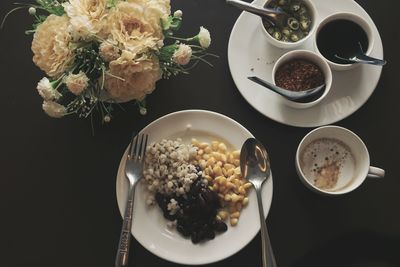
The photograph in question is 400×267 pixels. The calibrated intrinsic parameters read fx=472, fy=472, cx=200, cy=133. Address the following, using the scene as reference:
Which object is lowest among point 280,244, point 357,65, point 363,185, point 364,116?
point 280,244

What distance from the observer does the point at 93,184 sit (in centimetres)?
116

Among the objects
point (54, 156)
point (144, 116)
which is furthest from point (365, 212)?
point (54, 156)

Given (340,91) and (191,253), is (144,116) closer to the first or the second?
(191,253)

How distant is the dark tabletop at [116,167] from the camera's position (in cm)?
114

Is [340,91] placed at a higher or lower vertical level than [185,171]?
higher

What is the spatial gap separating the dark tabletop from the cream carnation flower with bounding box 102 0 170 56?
0.29 m

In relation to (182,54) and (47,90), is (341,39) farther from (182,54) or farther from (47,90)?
(47,90)

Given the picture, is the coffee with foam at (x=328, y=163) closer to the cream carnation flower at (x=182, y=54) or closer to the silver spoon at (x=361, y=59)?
the silver spoon at (x=361, y=59)

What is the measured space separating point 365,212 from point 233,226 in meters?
0.33

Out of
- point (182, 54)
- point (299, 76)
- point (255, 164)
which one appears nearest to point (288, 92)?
point (299, 76)

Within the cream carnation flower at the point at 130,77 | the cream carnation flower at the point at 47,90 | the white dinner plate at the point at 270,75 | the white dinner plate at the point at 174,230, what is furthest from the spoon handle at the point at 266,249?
the cream carnation flower at the point at 47,90

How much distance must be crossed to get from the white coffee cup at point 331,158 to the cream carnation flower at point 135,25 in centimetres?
44

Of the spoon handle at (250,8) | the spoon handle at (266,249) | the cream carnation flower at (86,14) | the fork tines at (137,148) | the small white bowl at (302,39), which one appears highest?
the cream carnation flower at (86,14)

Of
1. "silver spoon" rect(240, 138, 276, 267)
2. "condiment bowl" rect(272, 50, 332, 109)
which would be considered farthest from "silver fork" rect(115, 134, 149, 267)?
"condiment bowl" rect(272, 50, 332, 109)
